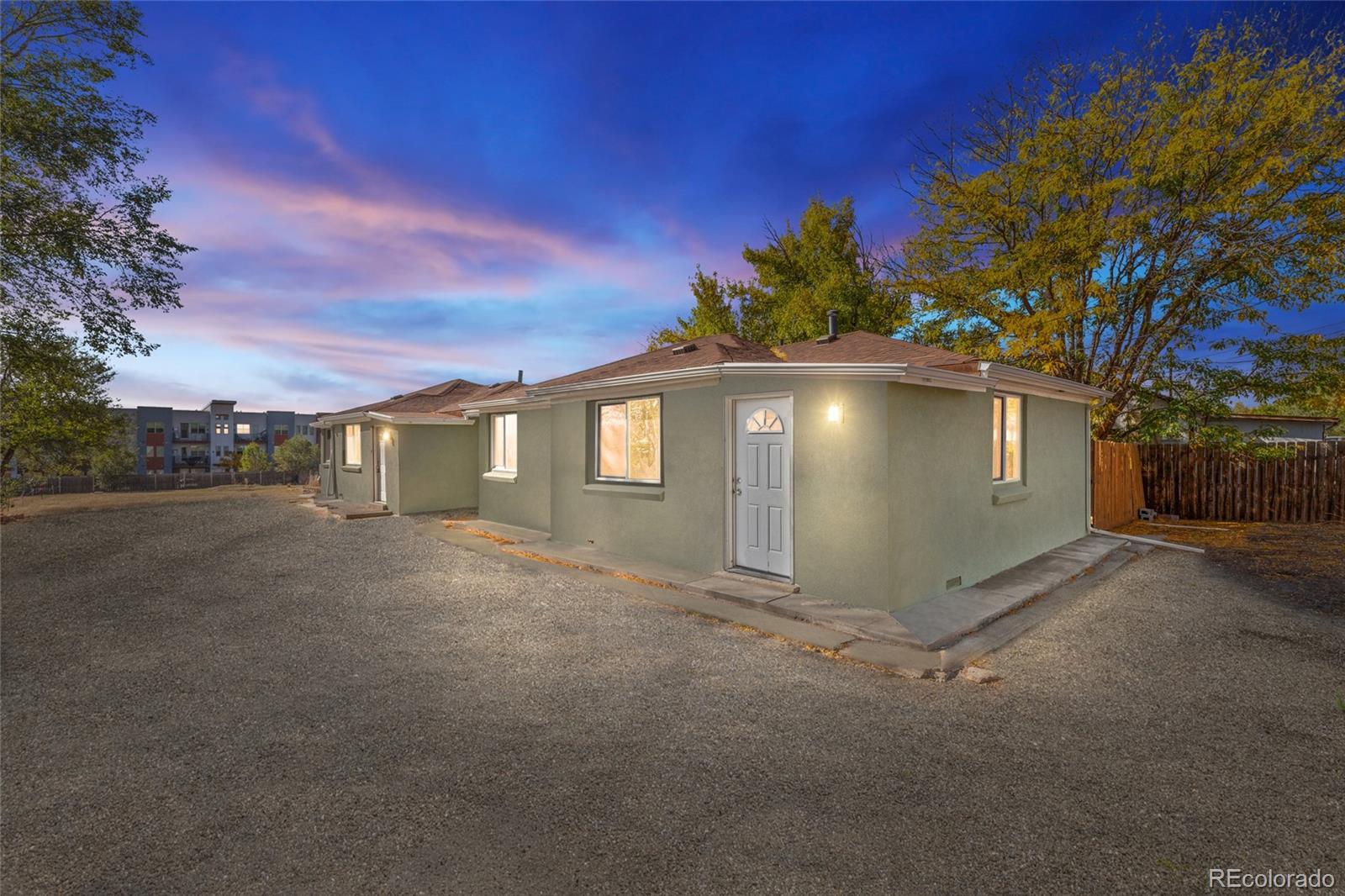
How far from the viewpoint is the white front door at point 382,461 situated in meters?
15.2

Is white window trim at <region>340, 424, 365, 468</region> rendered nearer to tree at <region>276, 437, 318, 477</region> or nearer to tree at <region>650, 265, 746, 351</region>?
tree at <region>650, 265, 746, 351</region>

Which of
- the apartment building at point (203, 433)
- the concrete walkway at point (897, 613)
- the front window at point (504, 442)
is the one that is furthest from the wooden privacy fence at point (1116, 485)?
the apartment building at point (203, 433)

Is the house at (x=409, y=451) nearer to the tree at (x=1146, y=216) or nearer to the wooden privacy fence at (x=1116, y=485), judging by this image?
the wooden privacy fence at (x=1116, y=485)

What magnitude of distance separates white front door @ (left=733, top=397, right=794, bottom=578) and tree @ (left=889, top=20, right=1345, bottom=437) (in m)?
11.9

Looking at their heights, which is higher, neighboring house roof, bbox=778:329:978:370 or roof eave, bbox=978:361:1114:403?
neighboring house roof, bbox=778:329:978:370

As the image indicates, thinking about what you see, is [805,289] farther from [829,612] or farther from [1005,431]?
[829,612]

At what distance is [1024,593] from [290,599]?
9104 mm

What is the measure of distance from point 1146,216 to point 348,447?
76.7 ft

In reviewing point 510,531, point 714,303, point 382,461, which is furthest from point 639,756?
point 714,303

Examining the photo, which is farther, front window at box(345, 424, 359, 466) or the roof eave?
front window at box(345, 424, 359, 466)

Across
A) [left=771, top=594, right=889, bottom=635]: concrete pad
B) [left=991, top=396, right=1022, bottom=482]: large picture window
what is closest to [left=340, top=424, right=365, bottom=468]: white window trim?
[left=771, top=594, right=889, bottom=635]: concrete pad

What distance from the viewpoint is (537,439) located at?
1189cm

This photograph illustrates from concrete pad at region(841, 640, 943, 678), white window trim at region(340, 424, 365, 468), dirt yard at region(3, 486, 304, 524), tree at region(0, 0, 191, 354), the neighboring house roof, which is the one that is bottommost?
concrete pad at region(841, 640, 943, 678)

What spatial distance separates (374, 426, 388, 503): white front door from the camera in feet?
50.0
